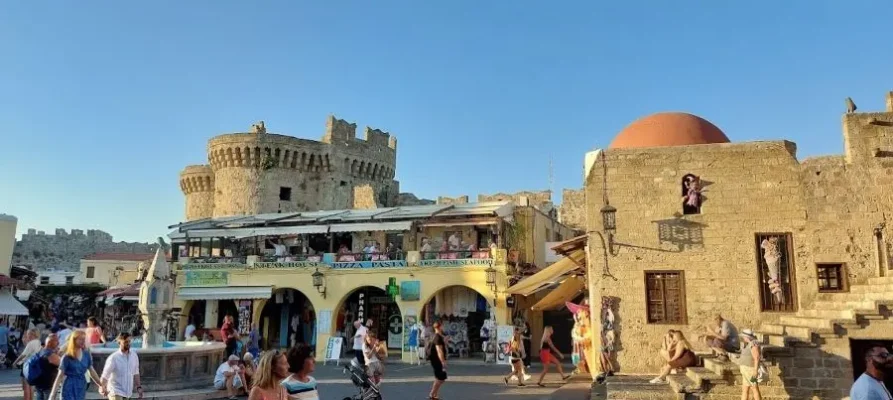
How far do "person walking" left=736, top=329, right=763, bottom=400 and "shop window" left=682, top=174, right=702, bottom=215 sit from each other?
14.5 feet

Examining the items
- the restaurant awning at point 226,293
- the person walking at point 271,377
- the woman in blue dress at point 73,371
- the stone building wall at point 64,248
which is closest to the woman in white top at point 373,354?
the woman in blue dress at point 73,371

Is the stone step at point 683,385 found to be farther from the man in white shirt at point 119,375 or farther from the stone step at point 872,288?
the man in white shirt at point 119,375

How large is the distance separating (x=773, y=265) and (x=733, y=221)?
1.20m

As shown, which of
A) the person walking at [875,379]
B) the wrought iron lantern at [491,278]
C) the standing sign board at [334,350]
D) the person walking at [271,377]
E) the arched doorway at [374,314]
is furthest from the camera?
the arched doorway at [374,314]

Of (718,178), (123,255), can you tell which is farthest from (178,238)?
(123,255)

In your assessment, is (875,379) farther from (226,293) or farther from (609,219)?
(226,293)

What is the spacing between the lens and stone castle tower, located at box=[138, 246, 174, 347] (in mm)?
12805

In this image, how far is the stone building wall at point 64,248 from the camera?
174ft

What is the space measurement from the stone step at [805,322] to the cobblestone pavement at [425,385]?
16.1ft

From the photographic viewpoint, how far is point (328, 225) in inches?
937

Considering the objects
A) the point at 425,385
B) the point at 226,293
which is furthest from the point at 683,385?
the point at 226,293

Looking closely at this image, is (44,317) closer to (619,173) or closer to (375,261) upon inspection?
(375,261)

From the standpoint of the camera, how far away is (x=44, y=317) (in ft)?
113

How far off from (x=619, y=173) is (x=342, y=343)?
41.9 ft
